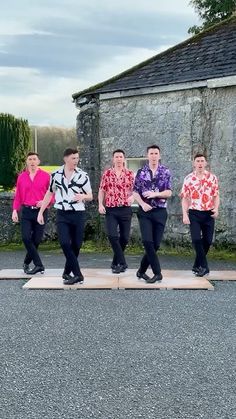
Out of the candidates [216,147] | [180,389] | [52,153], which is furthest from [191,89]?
[52,153]

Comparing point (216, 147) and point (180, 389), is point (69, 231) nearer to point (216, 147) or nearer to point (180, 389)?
point (180, 389)

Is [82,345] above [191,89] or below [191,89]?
below

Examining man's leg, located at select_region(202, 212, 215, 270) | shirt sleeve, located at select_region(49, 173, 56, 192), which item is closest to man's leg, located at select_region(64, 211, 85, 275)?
shirt sleeve, located at select_region(49, 173, 56, 192)

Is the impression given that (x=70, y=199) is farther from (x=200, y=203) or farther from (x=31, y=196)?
(x=200, y=203)

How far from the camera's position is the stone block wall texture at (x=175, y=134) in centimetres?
1199

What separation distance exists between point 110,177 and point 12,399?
528 cm

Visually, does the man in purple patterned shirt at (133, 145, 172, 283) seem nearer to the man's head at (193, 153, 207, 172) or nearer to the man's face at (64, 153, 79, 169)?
the man's head at (193, 153, 207, 172)

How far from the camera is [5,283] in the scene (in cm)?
866

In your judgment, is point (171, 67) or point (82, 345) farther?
point (171, 67)

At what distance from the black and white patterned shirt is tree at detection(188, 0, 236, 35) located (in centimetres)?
1853

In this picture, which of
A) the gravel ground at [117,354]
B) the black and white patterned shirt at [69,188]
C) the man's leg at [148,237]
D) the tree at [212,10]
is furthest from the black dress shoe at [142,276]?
the tree at [212,10]

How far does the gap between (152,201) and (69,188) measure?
1.14 metres

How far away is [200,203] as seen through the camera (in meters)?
8.61

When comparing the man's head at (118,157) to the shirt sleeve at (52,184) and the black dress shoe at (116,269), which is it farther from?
the black dress shoe at (116,269)
